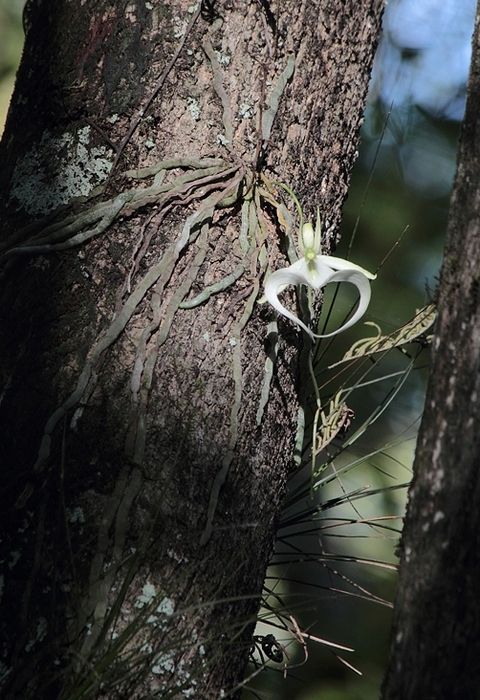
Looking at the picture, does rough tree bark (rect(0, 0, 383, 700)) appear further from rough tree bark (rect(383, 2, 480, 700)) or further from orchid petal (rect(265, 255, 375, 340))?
rough tree bark (rect(383, 2, 480, 700))

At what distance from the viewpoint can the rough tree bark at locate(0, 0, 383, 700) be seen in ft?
2.22

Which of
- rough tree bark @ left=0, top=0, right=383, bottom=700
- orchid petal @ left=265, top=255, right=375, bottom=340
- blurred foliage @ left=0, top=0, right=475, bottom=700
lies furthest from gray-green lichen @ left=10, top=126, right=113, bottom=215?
blurred foliage @ left=0, top=0, right=475, bottom=700

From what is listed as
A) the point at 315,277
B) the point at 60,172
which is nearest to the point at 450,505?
the point at 315,277

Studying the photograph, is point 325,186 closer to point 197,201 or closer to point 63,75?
point 197,201

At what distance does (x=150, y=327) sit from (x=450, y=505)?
1.35 feet

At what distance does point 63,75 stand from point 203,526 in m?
0.62

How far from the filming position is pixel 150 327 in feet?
2.51

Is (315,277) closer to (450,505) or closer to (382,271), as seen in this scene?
(450,505)

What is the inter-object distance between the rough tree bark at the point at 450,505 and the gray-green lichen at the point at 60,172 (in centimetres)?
46

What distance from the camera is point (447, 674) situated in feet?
1.56

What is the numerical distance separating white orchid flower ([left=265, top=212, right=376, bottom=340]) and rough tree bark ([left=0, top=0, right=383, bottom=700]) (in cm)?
5

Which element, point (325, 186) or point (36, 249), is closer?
point (36, 249)

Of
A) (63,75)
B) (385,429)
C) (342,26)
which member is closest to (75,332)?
(63,75)

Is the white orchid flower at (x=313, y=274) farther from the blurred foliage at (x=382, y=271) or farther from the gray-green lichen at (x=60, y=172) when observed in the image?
the blurred foliage at (x=382, y=271)
